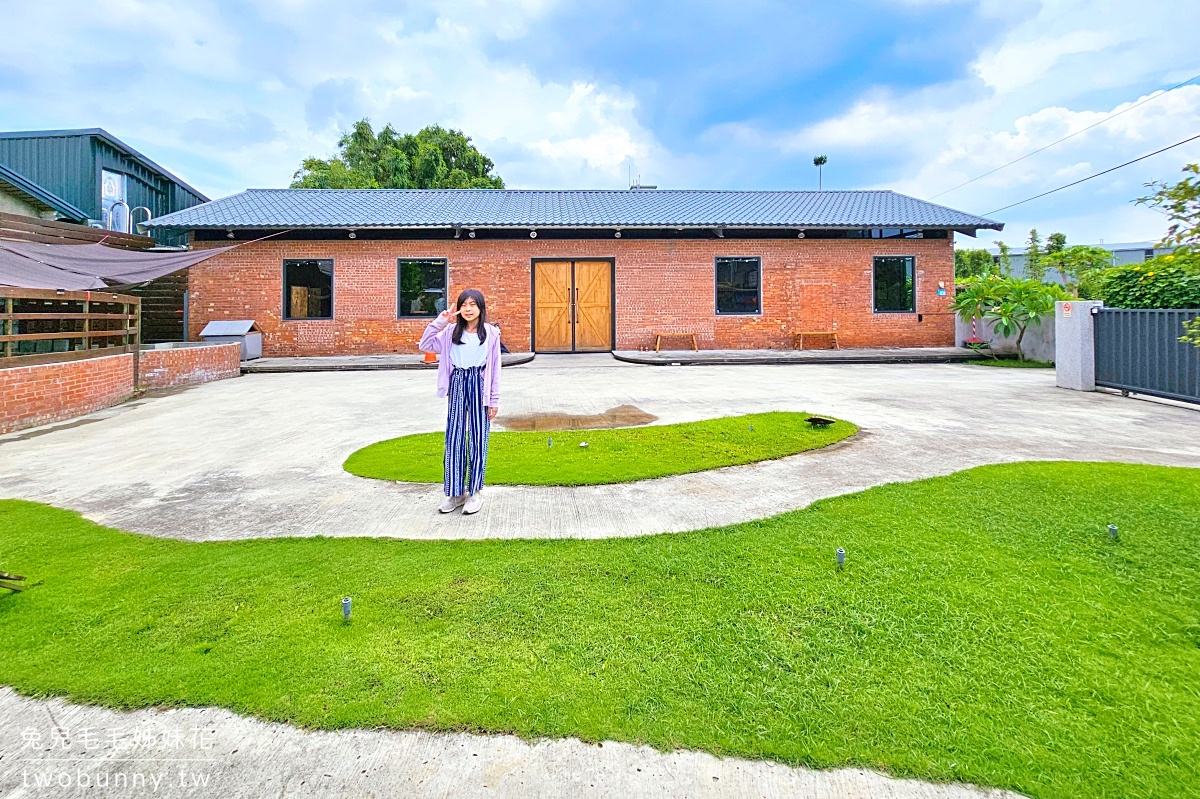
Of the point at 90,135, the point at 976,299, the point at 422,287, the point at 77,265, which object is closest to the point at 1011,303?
the point at 976,299

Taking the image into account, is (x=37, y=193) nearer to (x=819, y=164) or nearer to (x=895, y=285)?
(x=895, y=285)

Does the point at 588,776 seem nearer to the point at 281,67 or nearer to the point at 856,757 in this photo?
the point at 856,757

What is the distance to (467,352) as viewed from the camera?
419 cm

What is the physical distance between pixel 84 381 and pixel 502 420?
6.23 metres

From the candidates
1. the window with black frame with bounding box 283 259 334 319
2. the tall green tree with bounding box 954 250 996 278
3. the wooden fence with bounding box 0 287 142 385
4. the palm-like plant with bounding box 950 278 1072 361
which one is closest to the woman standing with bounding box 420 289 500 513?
the wooden fence with bounding box 0 287 142 385

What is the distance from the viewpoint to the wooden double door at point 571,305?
55.2 feet

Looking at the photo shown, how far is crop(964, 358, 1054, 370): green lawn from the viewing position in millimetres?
13688

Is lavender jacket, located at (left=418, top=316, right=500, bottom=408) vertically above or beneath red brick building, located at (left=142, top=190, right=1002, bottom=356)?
beneath

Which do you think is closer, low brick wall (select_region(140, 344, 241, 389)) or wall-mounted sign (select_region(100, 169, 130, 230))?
low brick wall (select_region(140, 344, 241, 389))

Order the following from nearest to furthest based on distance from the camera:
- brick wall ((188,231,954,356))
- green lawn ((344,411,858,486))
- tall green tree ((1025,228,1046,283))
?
green lawn ((344,411,858,486)), brick wall ((188,231,954,356)), tall green tree ((1025,228,1046,283))

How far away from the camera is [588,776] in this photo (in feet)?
5.96

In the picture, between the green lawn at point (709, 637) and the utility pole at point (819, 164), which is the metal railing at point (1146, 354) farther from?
the utility pole at point (819, 164)

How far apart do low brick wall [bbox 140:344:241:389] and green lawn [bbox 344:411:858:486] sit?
23.7 feet

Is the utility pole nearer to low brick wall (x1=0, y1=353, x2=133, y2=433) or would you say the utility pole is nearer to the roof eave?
the roof eave
